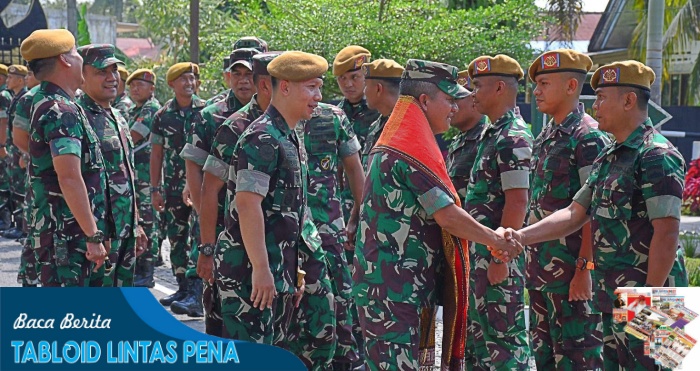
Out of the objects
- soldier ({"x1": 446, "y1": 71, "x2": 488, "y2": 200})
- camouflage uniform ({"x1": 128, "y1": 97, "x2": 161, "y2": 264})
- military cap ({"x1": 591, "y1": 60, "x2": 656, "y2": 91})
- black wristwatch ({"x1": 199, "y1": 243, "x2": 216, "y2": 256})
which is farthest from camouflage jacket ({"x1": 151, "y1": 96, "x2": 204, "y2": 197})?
military cap ({"x1": 591, "y1": 60, "x2": 656, "y2": 91})

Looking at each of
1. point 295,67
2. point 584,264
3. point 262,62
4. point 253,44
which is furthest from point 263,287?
point 253,44

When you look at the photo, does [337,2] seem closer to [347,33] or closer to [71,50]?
A: [347,33]

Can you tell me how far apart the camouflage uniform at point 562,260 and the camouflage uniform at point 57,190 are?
9.07ft

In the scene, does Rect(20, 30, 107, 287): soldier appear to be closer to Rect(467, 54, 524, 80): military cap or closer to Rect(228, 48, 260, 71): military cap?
Rect(228, 48, 260, 71): military cap

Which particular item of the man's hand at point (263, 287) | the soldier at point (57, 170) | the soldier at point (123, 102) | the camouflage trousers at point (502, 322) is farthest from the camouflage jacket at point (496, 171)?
the soldier at point (123, 102)

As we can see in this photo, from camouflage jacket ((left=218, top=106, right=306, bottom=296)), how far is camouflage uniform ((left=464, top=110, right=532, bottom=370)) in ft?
4.17

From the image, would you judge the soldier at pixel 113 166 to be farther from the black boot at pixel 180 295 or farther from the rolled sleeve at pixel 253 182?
the black boot at pixel 180 295

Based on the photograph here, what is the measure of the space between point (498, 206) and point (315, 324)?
4.28 ft

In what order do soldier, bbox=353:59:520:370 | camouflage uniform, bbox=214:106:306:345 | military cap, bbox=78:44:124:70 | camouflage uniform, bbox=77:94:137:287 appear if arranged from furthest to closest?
military cap, bbox=78:44:124:70
camouflage uniform, bbox=77:94:137:287
camouflage uniform, bbox=214:106:306:345
soldier, bbox=353:59:520:370

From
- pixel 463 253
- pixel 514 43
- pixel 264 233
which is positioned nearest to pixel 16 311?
pixel 264 233

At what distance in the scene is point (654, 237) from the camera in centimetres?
531

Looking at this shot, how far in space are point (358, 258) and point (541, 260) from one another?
1629mm

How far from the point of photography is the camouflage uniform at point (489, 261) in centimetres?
629

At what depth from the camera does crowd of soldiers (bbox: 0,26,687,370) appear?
5.31 metres
